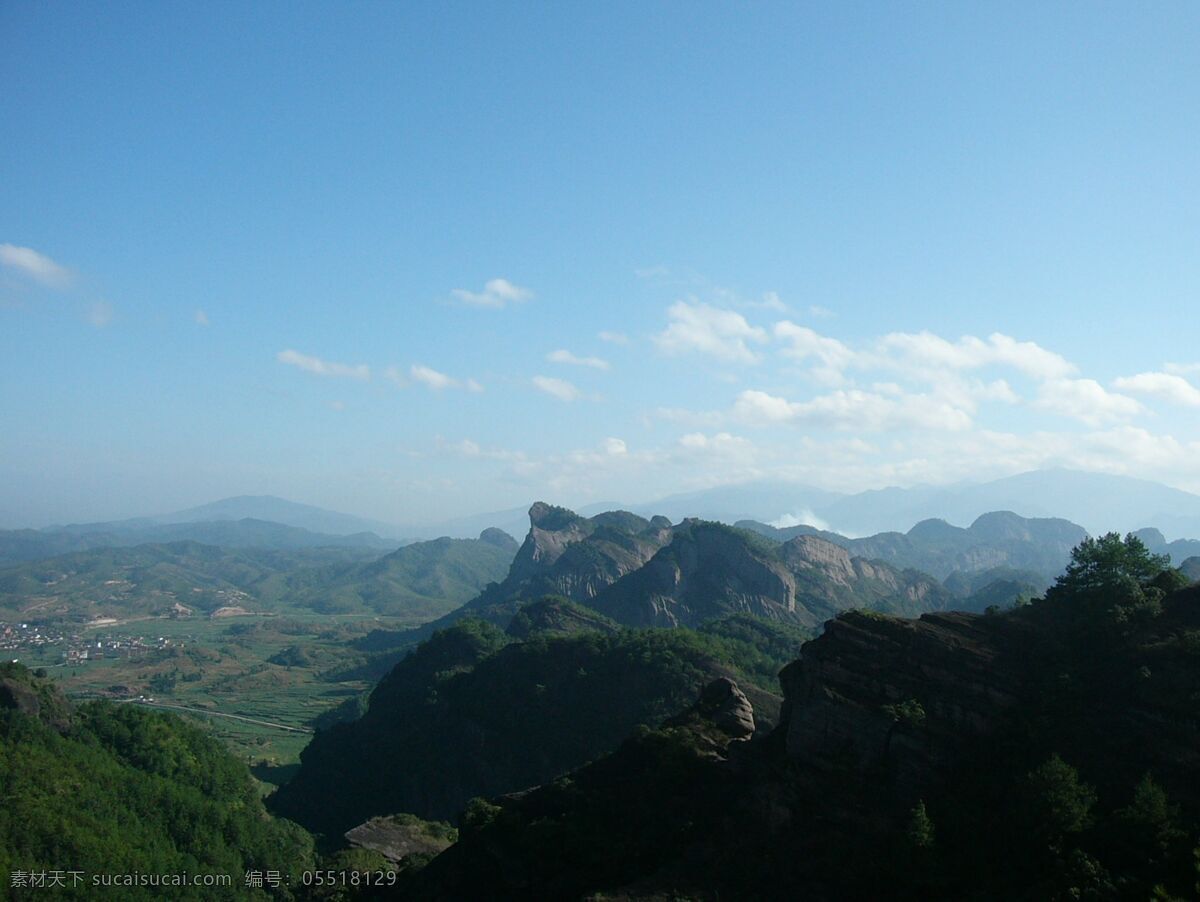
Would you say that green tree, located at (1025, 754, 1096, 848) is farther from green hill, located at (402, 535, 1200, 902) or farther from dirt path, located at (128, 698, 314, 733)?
dirt path, located at (128, 698, 314, 733)

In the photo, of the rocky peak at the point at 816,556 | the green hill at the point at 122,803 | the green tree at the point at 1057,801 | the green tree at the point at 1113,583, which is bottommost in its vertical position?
the green hill at the point at 122,803

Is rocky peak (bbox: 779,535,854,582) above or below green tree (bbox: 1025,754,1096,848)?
below

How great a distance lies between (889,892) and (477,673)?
224 feet

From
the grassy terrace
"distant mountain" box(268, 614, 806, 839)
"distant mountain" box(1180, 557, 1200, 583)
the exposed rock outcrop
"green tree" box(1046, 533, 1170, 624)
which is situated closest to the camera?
"green tree" box(1046, 533, 1170, 624)

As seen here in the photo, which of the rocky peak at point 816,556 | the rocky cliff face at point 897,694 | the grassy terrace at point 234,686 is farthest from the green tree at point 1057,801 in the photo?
the rocky peak at point 816,556

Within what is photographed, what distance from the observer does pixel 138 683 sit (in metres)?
160

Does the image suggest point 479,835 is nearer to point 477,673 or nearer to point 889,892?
point 889,892


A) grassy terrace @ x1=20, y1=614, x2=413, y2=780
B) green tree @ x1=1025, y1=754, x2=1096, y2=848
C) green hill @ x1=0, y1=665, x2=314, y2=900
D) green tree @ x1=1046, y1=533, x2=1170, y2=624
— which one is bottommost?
grassy terrace @ x1=20, y1=614, x2=413, y2=780

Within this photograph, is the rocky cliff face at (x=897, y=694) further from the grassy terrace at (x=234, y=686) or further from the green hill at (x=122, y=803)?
the grassy terrace at (x=234, y=686)

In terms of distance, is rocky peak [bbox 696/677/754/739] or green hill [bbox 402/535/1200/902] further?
rocky peak [bbox 696/677/754/739]

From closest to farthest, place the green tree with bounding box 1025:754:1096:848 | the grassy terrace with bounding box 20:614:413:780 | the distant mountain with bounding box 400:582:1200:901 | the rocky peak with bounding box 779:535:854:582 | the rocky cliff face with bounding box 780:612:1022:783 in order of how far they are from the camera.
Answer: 1. the green tree with bounding box 1025:754:1096:848
2. the distant mountain with bounding box 400:582:1200:901
3. the rocky cliff face with bounding box 780:612:1022:783
4. the grassy terrace with bounding box 20:614:413:780
5. the rocky peak with bounding box 779:535:854:582

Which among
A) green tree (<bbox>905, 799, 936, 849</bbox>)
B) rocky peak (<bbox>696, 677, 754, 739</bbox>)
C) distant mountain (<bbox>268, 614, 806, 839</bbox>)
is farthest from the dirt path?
green tree (<bbox>905, 799, 936, 849</bbox>)

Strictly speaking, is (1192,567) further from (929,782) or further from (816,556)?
(929,782)

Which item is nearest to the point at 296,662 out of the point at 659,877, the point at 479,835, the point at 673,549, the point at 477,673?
the point at 673,549
